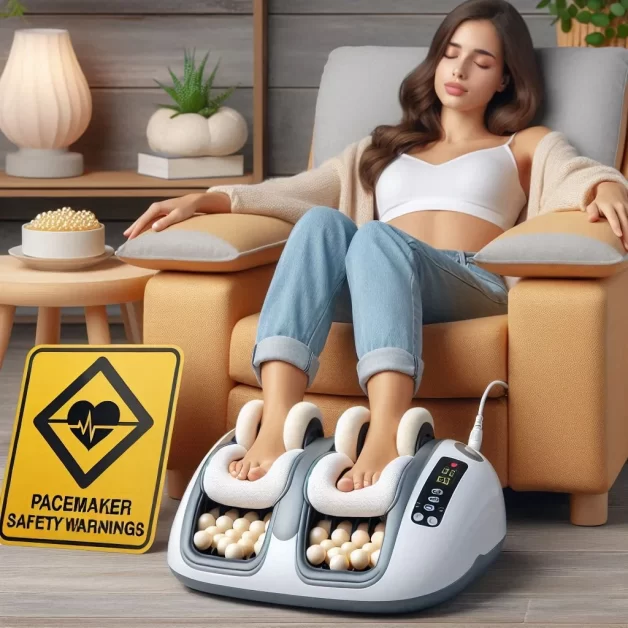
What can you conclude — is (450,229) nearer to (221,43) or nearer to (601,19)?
(601,19)

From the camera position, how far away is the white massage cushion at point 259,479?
1.48 meters

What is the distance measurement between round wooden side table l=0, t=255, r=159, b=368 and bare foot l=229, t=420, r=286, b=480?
0.53 meters

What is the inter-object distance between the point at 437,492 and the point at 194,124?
151 centimetres

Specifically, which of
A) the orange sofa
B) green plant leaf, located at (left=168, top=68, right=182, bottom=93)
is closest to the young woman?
the orange sofa

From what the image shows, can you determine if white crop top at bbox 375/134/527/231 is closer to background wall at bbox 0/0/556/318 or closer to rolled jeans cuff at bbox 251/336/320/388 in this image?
rolled jeans cuff at bbox 251/336/320/388

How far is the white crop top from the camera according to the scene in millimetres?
2047

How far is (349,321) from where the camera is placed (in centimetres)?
180

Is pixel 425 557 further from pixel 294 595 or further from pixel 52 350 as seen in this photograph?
pixel 52 350

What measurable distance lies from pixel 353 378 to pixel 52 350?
47 cm

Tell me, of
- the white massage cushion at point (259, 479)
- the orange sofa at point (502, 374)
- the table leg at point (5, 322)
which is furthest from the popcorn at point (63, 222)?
the white massage cushion at point (259, 479)

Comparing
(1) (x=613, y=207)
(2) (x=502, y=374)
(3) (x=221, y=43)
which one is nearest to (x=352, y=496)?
(2) (x=502, y=374)

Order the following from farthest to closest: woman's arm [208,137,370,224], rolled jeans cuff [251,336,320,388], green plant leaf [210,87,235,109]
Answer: green plant leaf [210,87,235,109]
woman's arm [208,137,370,224]
rolled jeans cuff [251,336,320,388]

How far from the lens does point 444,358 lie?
169cm

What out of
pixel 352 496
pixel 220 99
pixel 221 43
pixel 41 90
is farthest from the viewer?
pixel 221 43
